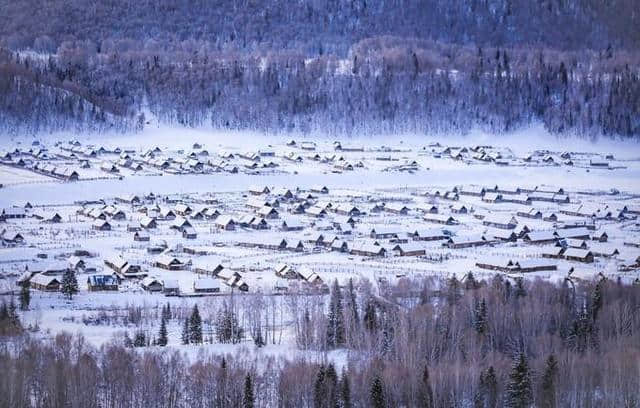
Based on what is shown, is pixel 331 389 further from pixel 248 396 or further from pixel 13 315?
pixel 13 315

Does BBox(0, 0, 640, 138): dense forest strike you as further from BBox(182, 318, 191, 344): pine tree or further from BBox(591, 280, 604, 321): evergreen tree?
BBox(591, 280, 604, 321): evergreen tree

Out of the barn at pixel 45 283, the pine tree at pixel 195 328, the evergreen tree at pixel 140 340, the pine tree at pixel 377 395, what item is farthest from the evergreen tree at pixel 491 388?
the barn at pixel 45 283

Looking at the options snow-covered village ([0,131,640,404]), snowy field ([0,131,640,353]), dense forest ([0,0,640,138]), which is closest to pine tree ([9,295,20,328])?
snow-covered village ([0,131,640,404])

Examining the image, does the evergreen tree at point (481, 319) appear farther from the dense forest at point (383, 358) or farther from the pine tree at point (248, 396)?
the pine tree at point (248, 396)

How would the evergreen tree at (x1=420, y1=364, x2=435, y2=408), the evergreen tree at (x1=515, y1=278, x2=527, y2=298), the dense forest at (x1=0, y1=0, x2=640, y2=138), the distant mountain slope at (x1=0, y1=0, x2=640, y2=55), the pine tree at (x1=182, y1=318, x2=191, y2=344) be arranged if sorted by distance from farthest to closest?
the distant mountain slope at (x1=0, y1=0, x2=640, y2=55) → the dense forest at (x1=0, y1=0, x2=640, y2=138) → the evergreen tree at (x1=515, y1=278, x2=527, y2=298) → the pine tree at (x1=182, y1=318, x2=191, y2=344) → the evergreen tree at (x1=420, y1=364, x2=435, y2=408)

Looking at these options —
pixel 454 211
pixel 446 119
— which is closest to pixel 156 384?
pixel 454 211
